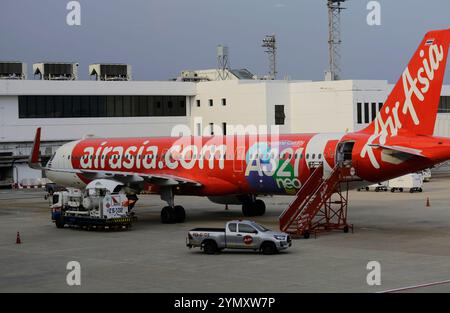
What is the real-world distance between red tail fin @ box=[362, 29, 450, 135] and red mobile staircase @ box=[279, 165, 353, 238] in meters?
3.45

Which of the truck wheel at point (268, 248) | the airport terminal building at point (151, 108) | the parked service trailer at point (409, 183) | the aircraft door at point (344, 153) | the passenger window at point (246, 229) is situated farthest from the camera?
the airport terminal building at point (151, 108)

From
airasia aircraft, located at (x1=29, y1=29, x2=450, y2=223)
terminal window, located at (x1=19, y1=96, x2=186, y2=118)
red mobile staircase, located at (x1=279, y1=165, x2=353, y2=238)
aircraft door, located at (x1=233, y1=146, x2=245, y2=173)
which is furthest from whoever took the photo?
terminal window, located at (x1=19, y1=96, x2=186, y2=118)

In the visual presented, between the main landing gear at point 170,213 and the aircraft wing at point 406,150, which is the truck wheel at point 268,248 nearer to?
the aircraft wing at point 406,150

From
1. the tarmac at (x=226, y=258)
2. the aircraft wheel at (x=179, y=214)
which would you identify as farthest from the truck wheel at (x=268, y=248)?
the aircraft wheel at (x=179, y=214)

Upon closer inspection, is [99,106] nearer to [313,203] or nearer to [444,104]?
[444,104]

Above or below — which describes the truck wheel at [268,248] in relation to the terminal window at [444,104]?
below

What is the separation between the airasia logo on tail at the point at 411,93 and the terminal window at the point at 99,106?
49265 mm

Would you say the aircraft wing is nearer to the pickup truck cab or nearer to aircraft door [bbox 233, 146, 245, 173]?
the pickup truck cab

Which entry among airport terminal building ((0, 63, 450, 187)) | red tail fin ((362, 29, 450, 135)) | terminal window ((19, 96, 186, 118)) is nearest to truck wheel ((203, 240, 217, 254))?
red tail fin ((362, 29, 450, 135))

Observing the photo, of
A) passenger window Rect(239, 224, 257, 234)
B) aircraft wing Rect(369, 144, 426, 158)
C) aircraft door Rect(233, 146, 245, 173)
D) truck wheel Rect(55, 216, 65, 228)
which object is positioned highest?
aircraft wing Rect(369, 144, 426, 158)

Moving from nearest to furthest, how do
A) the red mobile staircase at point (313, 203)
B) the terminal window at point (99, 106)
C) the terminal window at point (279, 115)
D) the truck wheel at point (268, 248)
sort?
the truck wheel at point (268, 248) < the red mobile staircase at point (313, 203) < the terminal window at point (99, 106) < the terminal window at point (279, 115)

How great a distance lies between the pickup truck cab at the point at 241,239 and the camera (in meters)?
35.8

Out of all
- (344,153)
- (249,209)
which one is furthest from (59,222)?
(344,153)

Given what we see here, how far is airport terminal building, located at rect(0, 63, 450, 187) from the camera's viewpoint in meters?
83.5
